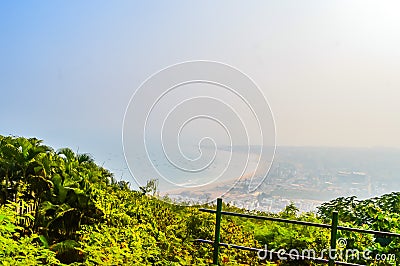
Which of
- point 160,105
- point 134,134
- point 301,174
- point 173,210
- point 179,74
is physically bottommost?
point 173,210

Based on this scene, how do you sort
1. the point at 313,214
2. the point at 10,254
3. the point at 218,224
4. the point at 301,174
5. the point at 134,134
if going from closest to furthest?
the point at 10,254 < the point at 218,224 < the point at 134,134 < the point at 313,214 < the point at 301,174

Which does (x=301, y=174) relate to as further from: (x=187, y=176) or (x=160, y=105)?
(x=160, y=105)

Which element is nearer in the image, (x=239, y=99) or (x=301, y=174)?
(x=239, y=99)

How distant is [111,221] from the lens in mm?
5684

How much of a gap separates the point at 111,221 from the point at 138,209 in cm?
61

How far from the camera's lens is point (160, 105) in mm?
6020

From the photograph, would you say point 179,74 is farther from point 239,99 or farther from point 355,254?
point 355,254

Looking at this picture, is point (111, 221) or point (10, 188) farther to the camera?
point (10, 188)

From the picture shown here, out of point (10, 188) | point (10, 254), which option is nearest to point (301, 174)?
point (10, 188)

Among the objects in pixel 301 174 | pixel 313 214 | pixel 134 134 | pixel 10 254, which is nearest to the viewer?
pixel 10 254

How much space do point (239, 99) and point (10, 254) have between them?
362 centimetres

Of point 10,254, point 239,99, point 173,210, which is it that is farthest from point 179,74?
point 10,254

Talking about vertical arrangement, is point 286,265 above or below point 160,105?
below

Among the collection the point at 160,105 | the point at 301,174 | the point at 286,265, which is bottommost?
the point at 286,265
